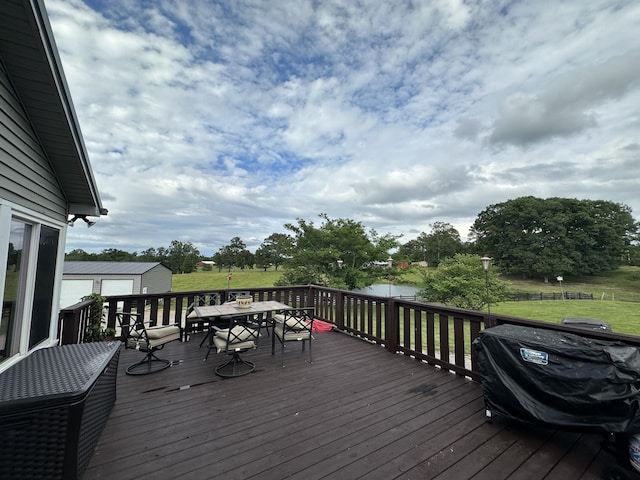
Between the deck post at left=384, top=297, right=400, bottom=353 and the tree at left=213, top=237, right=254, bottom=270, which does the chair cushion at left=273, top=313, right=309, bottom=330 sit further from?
the tree at left=213, top=237, right=254, bottom=270

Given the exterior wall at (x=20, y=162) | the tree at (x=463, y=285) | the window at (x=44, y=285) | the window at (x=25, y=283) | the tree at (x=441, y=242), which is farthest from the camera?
the tree at (x=441, y=242)

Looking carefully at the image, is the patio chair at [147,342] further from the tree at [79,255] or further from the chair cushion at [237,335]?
the tree at [79,255]

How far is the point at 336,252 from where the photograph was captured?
13008 millimetres

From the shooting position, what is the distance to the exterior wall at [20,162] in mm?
1916

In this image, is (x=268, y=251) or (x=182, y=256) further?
(x=182, y=256)

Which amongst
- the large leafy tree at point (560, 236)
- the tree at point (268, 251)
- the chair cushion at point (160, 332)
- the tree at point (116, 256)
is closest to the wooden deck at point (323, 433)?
the chair cushion at point (160, 332)

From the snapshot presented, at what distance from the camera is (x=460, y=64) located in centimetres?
554

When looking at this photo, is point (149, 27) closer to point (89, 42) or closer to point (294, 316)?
point (89, 42)

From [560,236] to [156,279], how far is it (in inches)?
1643

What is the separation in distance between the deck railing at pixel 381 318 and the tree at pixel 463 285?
1093cm

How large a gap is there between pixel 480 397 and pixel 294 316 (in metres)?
2.51

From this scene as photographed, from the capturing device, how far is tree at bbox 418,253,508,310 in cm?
1398

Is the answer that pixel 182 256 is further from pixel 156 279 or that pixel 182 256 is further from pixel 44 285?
pixel 44 285

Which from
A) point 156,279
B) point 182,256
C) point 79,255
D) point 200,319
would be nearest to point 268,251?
point 182,256
